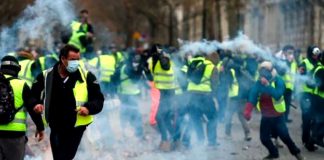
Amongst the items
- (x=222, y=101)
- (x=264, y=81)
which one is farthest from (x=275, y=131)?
(x=222, y=101)

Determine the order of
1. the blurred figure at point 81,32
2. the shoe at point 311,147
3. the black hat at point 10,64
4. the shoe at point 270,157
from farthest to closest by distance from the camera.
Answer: the blurred figure at point 81,32, the shoe at point 311,147, the shoe at point 270,157, the black hat at point 10,64

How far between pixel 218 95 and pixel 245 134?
1.01 meters

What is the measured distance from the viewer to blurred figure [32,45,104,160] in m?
7.56

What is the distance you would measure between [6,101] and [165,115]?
576cm

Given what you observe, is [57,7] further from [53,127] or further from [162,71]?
[53,127]

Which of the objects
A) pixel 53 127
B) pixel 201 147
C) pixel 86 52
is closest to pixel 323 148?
pixel 201 147

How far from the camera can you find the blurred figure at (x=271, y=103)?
1126 cm

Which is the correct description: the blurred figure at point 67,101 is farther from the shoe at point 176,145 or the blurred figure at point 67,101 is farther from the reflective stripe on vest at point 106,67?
the reflective stripe on vest at point 106,67

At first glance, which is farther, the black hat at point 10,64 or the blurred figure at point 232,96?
the blurred figure at point 232,96

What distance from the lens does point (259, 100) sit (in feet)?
37.7

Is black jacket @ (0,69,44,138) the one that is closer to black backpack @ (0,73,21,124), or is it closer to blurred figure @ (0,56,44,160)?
blurred figure @ (0,56,44,160)

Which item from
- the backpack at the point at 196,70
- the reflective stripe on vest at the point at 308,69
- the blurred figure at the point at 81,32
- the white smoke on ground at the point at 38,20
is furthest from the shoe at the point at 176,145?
the white smoke on ground at the point at 38,20

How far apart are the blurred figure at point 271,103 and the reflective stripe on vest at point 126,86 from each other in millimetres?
3811

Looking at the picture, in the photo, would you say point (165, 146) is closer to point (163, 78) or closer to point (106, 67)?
point (163, 78)
